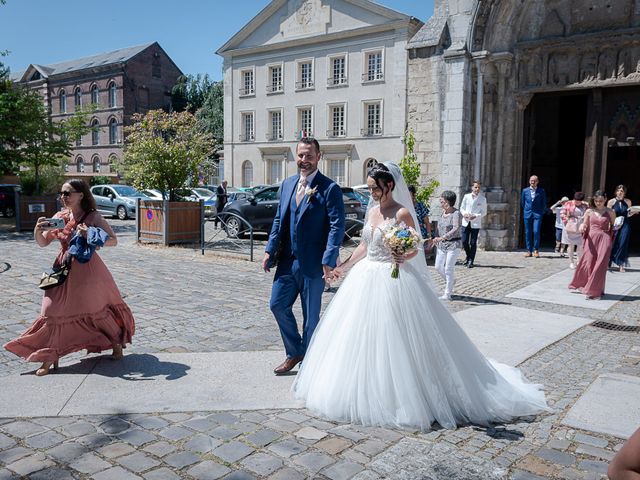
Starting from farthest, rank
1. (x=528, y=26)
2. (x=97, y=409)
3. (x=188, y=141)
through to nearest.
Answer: (x=188, y=141) < (x=528, y=26) < (x=97, y=409)

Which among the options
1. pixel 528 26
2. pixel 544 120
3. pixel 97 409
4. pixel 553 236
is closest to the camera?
pixel 97 409

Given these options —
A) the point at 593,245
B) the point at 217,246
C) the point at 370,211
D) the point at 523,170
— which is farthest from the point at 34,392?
the point at 523,170

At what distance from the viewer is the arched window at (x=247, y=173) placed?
135 feet

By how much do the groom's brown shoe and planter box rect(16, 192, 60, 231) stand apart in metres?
15.6

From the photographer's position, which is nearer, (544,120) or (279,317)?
(279,317)

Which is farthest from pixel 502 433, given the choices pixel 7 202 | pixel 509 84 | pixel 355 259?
pixel 7 202

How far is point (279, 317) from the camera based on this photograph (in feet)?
15.6

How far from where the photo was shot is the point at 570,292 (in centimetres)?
900

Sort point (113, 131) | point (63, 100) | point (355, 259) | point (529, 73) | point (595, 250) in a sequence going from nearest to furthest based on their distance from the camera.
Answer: point (355, 259) < point (595, 250) < point (529, 73) < point (113, 131) < point (63, 100)

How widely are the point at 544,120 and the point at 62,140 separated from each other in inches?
642

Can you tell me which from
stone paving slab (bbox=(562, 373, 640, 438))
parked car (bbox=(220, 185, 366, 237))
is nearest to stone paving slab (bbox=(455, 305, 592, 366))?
stone paving slab (bbox=(562, 373, 640, 438))

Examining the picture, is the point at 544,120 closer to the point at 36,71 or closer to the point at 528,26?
the point at 528,26

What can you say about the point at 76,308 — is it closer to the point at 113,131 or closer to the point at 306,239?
the point at 306,239

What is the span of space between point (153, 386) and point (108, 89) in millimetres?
52021
